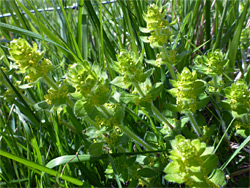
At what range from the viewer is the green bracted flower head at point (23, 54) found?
130 centimetres

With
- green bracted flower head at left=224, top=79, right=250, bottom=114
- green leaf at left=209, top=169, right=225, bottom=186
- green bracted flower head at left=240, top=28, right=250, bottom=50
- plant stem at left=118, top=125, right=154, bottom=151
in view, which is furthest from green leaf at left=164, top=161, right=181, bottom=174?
green bracted flower head at left=240, top=28, right=250, bottom=50

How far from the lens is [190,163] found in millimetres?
1120

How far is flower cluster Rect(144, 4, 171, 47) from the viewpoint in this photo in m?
1.59

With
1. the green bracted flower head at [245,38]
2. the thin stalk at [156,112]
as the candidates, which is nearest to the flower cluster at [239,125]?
the thin stalk at [156,112]

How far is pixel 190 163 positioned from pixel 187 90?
44 cm

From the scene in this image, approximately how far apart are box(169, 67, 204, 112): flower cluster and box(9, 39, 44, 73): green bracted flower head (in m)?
0.72

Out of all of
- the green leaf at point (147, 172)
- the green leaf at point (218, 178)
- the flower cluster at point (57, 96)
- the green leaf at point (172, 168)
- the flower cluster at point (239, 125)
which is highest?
the flower cluster at point (57, 96)

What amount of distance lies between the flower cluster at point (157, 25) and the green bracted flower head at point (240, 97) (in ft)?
1.57

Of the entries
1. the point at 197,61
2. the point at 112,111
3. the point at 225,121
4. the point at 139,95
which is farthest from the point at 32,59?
the point at 225,121

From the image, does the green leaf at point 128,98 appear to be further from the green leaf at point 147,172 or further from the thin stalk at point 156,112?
the green leaf at point 147,172

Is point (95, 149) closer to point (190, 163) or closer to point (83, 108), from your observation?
point (83, 108)

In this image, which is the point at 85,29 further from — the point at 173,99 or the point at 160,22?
the point at 173,99

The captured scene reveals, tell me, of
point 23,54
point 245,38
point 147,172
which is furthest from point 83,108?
point 245,38

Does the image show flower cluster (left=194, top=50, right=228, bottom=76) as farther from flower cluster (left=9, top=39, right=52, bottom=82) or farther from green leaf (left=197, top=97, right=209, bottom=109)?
flower cluster (left=9, top=39, right=52, bottom=82)
